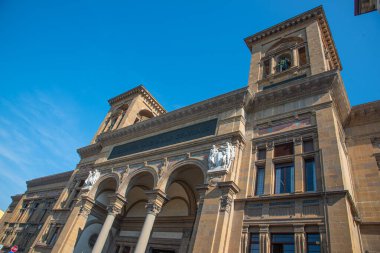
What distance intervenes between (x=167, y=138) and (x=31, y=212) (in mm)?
21533

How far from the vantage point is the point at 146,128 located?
20047 millimetres

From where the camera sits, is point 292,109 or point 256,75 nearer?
point 292,109

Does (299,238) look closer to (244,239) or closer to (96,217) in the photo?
(244,239)

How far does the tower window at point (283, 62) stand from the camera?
1767 cm

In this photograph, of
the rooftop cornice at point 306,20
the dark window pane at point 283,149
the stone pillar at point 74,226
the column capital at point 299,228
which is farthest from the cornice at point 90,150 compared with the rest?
the column capital at point 299,228

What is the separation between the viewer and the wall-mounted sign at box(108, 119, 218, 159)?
52.4ft

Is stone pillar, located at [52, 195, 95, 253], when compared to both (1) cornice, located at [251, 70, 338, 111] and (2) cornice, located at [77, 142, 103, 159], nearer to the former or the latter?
(2) cornice, located at [77, 142, 103, 159]

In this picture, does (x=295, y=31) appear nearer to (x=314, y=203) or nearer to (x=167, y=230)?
(x=314, y=203)

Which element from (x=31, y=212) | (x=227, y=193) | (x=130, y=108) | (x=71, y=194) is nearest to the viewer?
(x=227, y=193)

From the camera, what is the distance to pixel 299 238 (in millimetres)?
9562

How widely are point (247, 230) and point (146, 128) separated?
1153 cm

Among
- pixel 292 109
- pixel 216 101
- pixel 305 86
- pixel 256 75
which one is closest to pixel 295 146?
pixel 292 109

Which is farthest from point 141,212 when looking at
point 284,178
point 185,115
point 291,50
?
point 291,50

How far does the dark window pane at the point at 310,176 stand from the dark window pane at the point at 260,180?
→ 6.47ft
